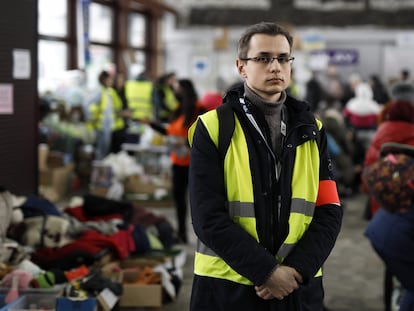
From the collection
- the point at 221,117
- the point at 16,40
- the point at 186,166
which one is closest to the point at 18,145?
the point at 16,40

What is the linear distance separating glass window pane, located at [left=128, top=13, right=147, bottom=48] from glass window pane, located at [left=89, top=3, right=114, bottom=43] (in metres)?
1.01

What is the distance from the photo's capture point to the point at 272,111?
8.23 ft

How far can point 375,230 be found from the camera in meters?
4.14

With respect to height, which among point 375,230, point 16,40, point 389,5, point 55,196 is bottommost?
point 55,196

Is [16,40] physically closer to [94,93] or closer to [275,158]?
[275,158]

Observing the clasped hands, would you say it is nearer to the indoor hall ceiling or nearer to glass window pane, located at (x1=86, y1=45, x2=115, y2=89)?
glass window pane, located at (x1=86, y1=45, x2=115, y2=89)

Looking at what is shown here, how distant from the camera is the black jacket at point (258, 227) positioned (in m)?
2.34

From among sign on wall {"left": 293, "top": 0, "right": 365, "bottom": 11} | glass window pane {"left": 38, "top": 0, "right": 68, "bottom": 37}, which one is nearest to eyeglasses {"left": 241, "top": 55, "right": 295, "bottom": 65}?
glass window pane {"left": 38, "top": 0, "right": 68, "bottom": 37}

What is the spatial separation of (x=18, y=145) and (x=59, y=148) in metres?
4.48

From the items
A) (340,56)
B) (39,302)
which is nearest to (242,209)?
(39,302)

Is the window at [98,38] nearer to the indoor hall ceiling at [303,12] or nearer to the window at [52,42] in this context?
the window at [52,42]

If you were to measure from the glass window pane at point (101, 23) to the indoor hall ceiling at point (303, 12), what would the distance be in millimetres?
3121

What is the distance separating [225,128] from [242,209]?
0.88 feet

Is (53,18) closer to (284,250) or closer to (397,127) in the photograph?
(397,127)
